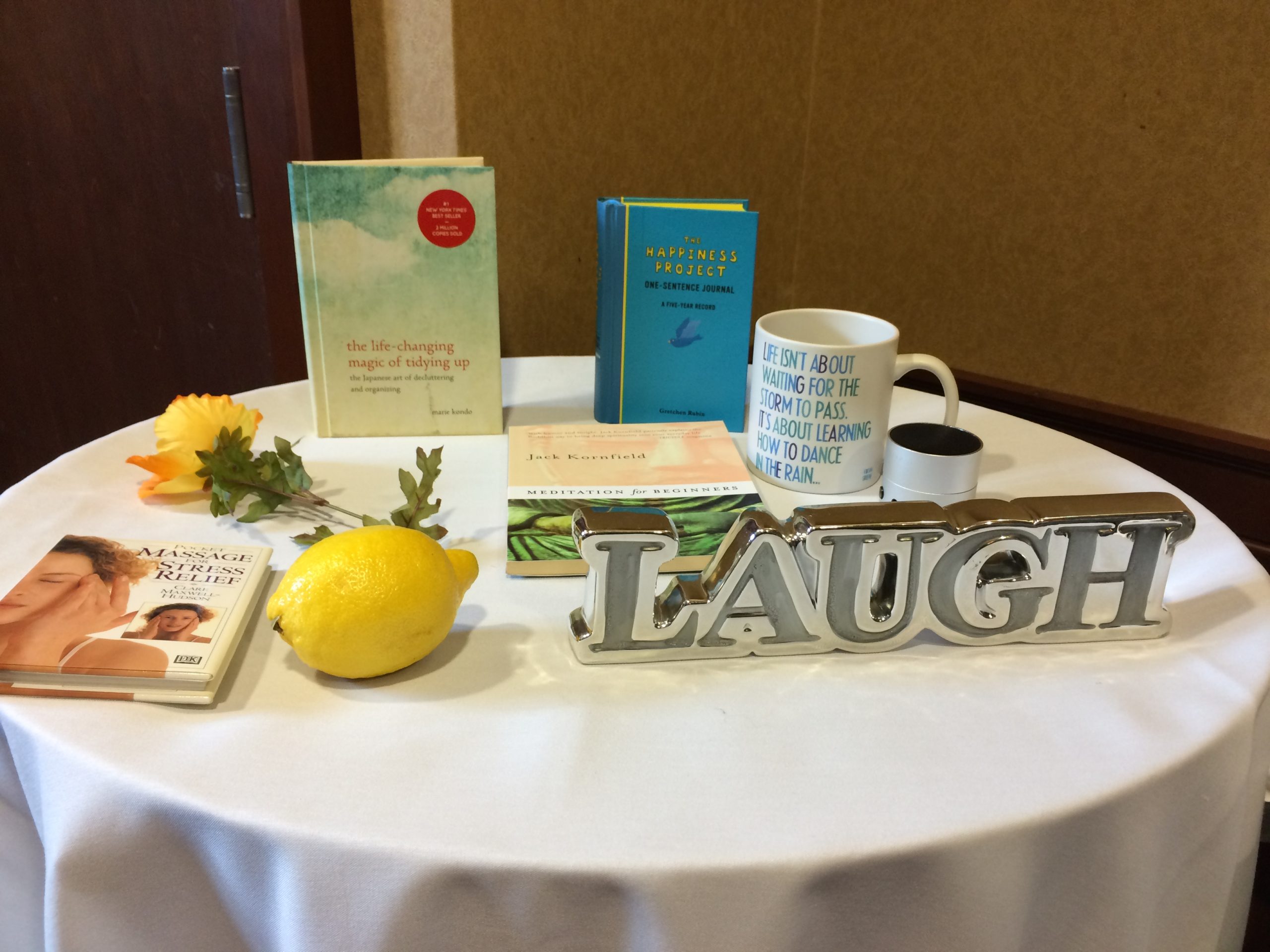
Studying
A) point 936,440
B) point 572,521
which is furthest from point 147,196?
point 936,440

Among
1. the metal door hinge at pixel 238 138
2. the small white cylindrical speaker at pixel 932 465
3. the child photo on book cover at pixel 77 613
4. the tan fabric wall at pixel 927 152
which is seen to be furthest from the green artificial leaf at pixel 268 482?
the metal door hinge at pixel 238 138

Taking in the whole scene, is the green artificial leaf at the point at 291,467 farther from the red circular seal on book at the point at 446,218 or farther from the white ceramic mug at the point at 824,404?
the white ceramic mug at the point at 824,404

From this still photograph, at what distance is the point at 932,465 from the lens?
0.77m

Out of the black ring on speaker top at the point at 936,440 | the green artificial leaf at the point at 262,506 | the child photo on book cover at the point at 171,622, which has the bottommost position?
the child photo on book cover at the point at 171,622

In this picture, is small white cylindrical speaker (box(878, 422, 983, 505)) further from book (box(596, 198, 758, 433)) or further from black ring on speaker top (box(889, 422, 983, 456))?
book (box(596, 198, 758, 433))

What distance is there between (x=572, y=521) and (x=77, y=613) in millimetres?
328

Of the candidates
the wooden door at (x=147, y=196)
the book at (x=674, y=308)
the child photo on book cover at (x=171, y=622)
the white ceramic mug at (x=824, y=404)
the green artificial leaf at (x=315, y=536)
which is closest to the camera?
the child photo on book cover at (x=171, y=622)

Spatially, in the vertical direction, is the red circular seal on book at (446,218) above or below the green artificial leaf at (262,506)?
above

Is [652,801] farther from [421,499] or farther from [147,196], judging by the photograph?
[147,196]

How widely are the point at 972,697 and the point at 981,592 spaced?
0.08 meters

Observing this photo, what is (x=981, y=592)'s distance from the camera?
0.63 meters

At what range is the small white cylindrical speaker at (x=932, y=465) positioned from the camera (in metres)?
0.77

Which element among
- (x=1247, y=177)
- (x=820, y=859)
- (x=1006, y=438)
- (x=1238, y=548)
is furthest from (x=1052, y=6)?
(x=820, y=859)

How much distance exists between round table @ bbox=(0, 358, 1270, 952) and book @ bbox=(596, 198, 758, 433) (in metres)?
0.39
